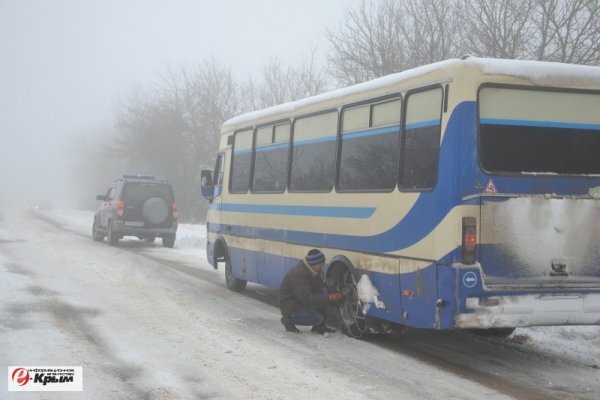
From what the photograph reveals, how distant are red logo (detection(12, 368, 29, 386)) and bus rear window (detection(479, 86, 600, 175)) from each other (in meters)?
4.89

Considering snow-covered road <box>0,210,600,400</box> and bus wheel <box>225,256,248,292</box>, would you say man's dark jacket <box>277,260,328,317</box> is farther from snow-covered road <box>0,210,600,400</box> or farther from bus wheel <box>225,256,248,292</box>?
bus wheel <box>225,256,248,292</box>

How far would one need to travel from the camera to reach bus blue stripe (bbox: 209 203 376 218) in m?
8.49

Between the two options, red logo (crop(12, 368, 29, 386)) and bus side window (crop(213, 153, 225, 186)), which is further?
bus side window (crop(213, 153, 225, 186))

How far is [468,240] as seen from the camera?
676 cm

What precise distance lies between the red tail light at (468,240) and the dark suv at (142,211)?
55.0ft

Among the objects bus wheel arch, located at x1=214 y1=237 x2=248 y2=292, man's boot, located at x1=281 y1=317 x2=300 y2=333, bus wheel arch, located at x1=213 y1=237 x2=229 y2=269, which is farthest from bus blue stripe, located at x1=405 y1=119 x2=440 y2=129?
bus wheel arch, located at x1=213 y1=237 x2=229 y2=269

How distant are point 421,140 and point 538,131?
1.21 meters

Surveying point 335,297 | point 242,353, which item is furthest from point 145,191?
point 242,353

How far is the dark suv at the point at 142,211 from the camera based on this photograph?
22.3 m

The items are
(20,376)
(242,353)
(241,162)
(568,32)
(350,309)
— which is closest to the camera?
(20,376)

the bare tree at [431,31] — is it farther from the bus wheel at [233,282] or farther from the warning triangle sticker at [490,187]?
the warning triangle sticker at [490,187]

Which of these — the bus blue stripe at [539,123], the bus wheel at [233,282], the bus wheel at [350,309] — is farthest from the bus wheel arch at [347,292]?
the bus wheel at [233,282]

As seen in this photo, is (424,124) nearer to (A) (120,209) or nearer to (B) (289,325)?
(B) (289,325)

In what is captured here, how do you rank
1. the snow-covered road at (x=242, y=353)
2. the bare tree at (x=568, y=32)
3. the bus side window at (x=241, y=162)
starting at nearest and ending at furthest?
the snow-covered road at (x=242, y=353), the bus side window at (x=241, y=162), the bare tree at (x=568, y=32)
